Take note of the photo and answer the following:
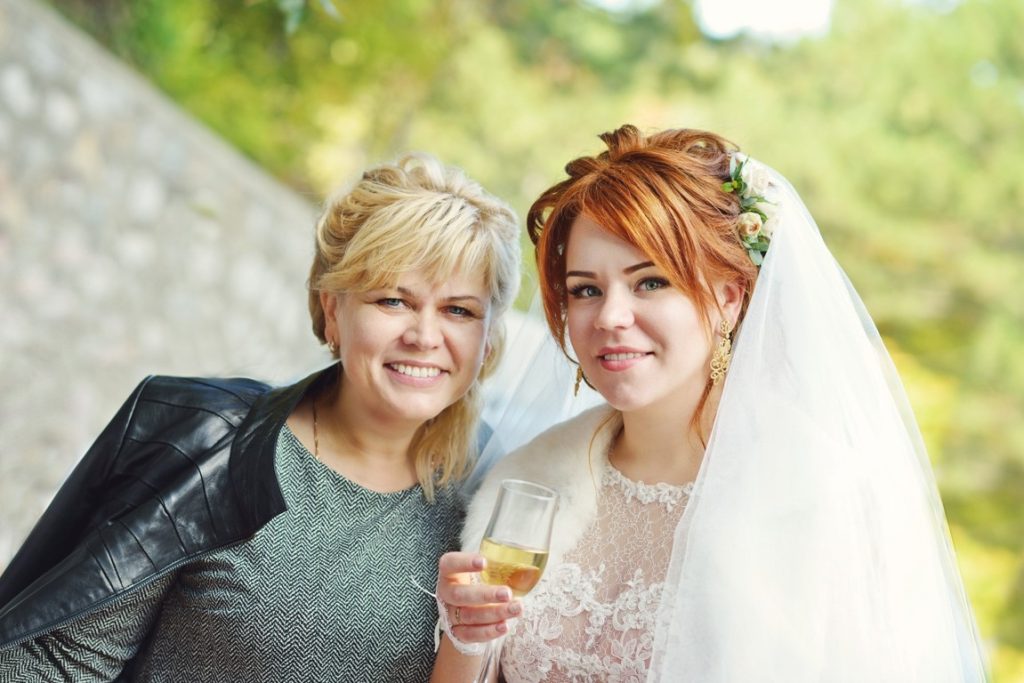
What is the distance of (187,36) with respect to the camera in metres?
10.5

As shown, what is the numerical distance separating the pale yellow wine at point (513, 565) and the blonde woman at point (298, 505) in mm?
661

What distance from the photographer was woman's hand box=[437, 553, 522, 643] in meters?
2.32

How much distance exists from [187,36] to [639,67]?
6.45m

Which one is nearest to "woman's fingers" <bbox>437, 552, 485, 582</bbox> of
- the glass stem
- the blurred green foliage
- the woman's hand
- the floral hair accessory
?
the woman's hand

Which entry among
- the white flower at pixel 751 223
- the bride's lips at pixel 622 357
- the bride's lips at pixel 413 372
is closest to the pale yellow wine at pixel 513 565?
the bride's lips at pixel 622 357

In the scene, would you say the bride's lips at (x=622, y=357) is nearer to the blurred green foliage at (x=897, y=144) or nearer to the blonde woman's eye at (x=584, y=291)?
the blonde woman's eye at (x=584, y=291)

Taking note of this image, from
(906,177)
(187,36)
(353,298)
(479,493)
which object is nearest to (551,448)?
(479,493)

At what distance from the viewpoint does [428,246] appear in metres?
2.89

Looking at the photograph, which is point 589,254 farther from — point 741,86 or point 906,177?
point 741,86

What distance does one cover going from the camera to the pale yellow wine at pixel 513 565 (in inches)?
89.7

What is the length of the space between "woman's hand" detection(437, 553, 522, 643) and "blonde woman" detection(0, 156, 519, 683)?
1.56ft

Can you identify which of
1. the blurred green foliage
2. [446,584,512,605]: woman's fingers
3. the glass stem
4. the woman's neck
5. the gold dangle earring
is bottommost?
the glass stem

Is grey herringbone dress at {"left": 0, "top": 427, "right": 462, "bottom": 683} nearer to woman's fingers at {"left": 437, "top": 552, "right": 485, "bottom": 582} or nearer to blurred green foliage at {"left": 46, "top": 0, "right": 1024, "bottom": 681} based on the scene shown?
woman's fingers at {"left": 437, "top": 552, "right": 485, "bottom": 582}

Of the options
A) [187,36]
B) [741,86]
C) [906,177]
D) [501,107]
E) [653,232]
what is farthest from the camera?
[501,107]
